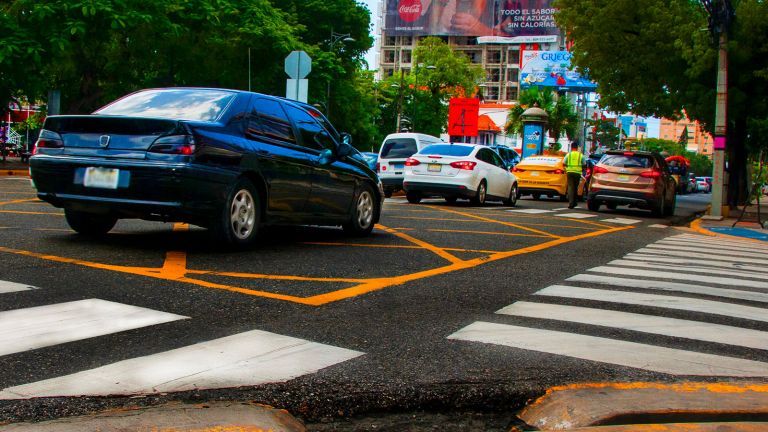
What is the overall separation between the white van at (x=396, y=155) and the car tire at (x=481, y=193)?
3.29 meters

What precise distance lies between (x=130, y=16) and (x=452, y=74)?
237 feet

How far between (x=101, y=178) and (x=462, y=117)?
43.9m

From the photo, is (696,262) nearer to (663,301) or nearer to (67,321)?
(663,301)

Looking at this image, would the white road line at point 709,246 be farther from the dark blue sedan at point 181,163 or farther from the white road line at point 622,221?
the dark blue sedan at point 181,163

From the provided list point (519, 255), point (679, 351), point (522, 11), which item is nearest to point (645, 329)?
point (679, 351)

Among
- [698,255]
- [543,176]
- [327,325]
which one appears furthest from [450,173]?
[327,325]

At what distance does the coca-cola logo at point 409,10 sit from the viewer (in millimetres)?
117688

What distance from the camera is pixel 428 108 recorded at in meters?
85.5

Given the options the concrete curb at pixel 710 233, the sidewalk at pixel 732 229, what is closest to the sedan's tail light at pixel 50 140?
the concrete curb at pixel 710 233

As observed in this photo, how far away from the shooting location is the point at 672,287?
696 centimetres

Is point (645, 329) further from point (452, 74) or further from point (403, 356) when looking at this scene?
point (452, 74)

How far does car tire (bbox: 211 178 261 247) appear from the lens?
749 centimetres

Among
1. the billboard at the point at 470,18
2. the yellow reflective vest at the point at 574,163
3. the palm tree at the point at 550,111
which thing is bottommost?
the yellow reflective vest at the point at 574,163

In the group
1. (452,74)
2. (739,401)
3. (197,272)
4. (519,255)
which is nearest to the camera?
(739,401)
